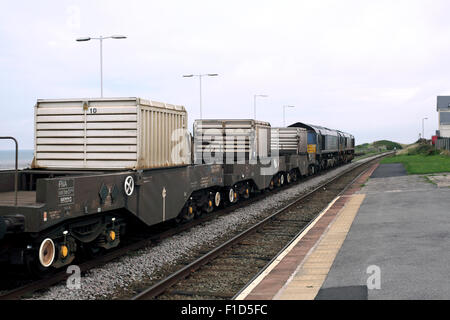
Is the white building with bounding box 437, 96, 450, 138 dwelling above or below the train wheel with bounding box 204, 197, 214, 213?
above

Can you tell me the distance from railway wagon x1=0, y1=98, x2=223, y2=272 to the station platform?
3.64m

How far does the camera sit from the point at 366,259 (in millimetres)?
8797

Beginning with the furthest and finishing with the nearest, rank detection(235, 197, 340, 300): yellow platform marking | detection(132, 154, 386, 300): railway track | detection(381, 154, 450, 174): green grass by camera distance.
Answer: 1. detection(381, 154, 450, 174): green grass
2. detection(132, 154, 386, 300): railway track
3. detection(235, 197, 340, 300): yellow platform marking

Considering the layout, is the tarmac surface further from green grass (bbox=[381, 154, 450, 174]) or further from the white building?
the white building

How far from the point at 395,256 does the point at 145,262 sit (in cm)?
533

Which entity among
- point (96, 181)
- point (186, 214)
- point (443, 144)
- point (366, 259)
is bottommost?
point (366, 259)

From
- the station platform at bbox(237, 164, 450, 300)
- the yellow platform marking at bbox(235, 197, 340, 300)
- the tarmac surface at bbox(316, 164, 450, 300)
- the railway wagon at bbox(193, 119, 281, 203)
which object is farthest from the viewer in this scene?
the railway wagon at bbox(193, 119, 281, 203)

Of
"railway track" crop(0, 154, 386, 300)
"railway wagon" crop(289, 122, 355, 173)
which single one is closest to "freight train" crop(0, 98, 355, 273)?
"railway track" crop(0, 154, 386, 300)

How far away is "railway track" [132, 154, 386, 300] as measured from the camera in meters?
7.92

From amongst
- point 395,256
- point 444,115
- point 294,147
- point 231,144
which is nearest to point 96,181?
point 395,256

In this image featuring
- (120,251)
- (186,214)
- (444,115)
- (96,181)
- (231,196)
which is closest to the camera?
(96,181)

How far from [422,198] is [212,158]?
28.2ft

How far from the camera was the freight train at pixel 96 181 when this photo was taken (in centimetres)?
811

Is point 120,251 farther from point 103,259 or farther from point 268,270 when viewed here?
point 268,270
